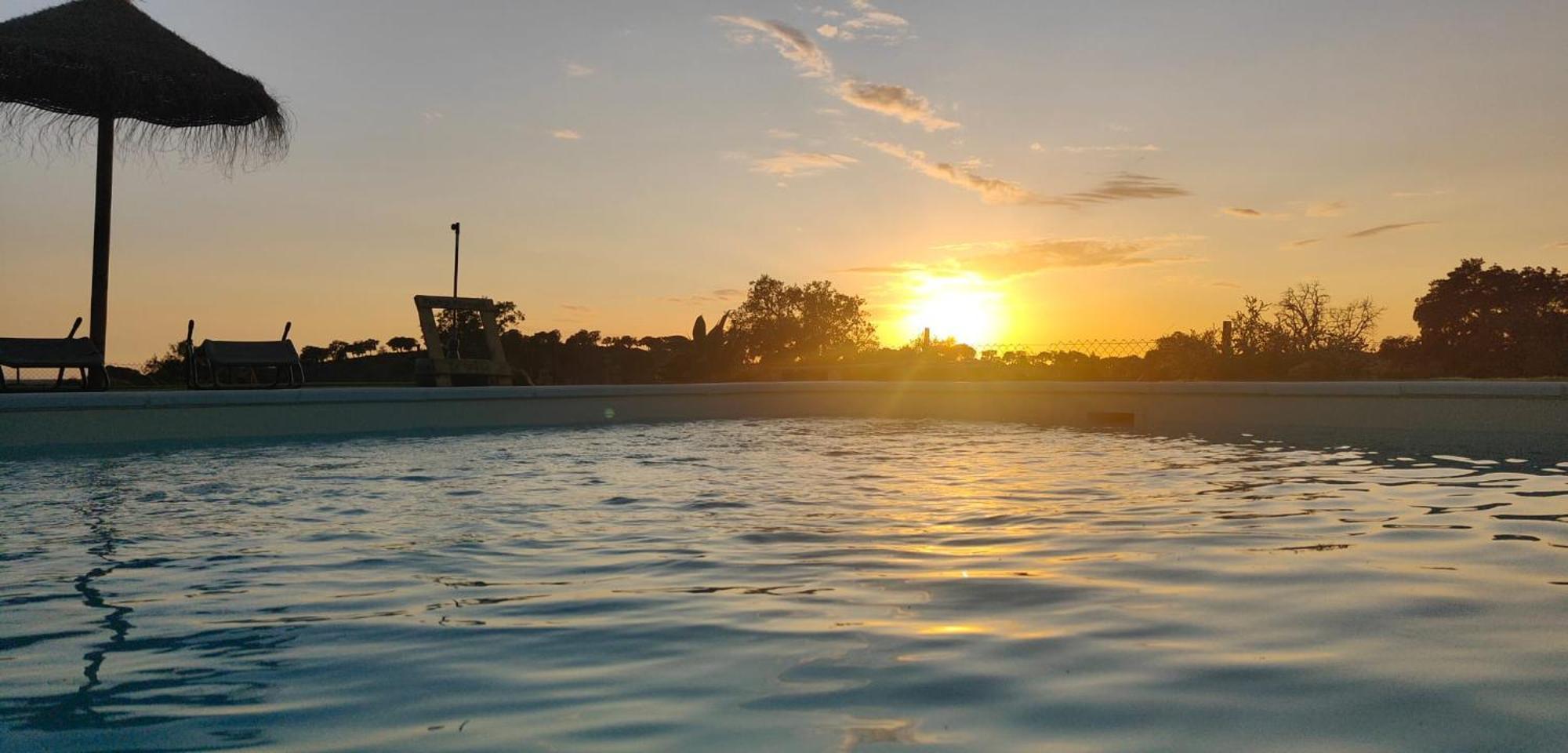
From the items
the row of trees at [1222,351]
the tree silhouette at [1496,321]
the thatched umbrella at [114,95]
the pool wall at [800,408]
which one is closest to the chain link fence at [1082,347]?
the row of trees at [1222,351]

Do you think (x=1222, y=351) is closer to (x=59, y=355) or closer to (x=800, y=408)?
(x=800, y=408)

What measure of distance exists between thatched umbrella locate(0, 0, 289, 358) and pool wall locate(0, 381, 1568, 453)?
14.1ft

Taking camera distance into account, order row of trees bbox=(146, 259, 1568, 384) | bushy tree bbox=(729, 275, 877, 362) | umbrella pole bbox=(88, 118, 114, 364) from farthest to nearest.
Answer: bushy tree bbox=(729, 275, 877, 362) < row of trees bbox=(146, 259, 1568, 384) < umbrella pole bbox=(88, 118, 114, 364)

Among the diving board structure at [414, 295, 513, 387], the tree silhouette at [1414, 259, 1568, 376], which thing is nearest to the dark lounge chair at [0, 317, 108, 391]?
the diving board structure at [414, 295, 513, 387]

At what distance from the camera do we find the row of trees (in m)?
17.2

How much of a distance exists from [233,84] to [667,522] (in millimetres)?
11299

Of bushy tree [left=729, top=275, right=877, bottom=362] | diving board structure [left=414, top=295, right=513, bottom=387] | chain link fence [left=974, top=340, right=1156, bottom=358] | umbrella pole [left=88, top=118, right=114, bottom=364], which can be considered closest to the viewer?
umbrella pole [left=88, top=118, right=114, bottom=364]

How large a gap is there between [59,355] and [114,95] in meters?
3.33

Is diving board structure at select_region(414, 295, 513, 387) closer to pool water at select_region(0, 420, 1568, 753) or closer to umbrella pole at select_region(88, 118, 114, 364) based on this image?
umbrella pole at select_region(88, 118, 114, 364)

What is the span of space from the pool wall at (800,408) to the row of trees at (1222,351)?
4.39m

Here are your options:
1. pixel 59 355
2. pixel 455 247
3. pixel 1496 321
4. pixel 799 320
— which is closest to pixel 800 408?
pixel 59 355

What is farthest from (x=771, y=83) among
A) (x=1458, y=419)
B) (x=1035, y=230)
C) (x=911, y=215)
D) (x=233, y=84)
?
(x=1458, y=419)

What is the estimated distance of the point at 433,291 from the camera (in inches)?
723

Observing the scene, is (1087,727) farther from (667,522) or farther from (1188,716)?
(667,522)
